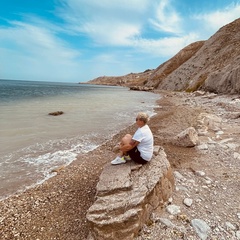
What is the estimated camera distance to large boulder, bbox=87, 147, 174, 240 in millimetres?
4172

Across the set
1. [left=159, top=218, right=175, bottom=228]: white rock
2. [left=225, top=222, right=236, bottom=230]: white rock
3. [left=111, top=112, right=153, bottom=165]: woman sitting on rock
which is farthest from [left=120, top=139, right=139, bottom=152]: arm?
[left=225, top=222, right=236, bottom=230]: white rock

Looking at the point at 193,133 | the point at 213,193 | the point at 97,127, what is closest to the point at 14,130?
the point at 97,127

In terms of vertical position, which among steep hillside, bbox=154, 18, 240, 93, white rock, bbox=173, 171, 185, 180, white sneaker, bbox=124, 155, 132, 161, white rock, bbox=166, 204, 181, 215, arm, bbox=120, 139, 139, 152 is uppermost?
steep hillside, bbox=154, 18, 240, 93

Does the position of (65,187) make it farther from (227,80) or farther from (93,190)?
(227,80)

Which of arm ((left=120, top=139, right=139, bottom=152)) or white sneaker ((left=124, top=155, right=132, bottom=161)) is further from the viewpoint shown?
white sneaker ((left=124, top=155, right=132, bottom=161))

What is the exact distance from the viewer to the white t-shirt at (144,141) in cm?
564

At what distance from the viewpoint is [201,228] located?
14.8ft

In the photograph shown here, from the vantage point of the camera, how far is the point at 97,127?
16.4 meters

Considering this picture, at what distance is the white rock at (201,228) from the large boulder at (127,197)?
3.09ft

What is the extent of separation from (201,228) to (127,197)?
187 cm

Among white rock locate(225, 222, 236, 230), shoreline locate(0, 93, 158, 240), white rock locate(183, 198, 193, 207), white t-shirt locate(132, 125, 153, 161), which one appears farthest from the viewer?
white t-shirt locate(132, 125, 153, 161)

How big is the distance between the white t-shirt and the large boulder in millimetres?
352

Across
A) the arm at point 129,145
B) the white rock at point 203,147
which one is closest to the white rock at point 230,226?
the arm at point 129,145

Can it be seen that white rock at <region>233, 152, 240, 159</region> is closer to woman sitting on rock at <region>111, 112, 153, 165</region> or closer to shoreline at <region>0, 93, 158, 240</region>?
woman sitting on rock at <region>111, 112, 153, 165</region>
